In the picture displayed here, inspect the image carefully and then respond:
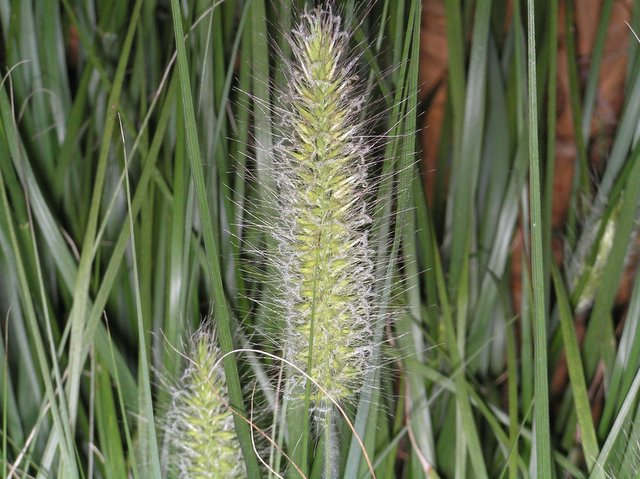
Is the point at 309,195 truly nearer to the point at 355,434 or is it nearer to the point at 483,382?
the point at 355,434

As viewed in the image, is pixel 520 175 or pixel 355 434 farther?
pixel 520 175

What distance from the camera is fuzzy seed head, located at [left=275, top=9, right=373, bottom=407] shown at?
0.99 feet

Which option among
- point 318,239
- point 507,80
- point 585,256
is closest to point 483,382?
point 585,256

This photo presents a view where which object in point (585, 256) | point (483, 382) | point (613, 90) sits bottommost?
point (483, 382)

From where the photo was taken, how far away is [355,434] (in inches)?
13.4

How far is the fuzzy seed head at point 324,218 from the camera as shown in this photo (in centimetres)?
30

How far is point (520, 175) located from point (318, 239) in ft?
0.79

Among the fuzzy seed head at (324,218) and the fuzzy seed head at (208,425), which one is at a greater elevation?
the fuzzy seed head at (324,218)

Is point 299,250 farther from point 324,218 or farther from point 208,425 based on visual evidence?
point 208,425

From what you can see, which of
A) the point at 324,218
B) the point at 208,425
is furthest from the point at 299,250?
the point at 208,425

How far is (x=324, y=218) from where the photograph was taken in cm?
31

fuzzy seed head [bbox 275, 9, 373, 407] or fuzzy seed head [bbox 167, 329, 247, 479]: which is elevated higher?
A: fuzzy seed head [bbox 275, 9, 373, 407]

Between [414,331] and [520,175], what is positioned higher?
[520,175]

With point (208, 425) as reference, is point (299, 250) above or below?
above
